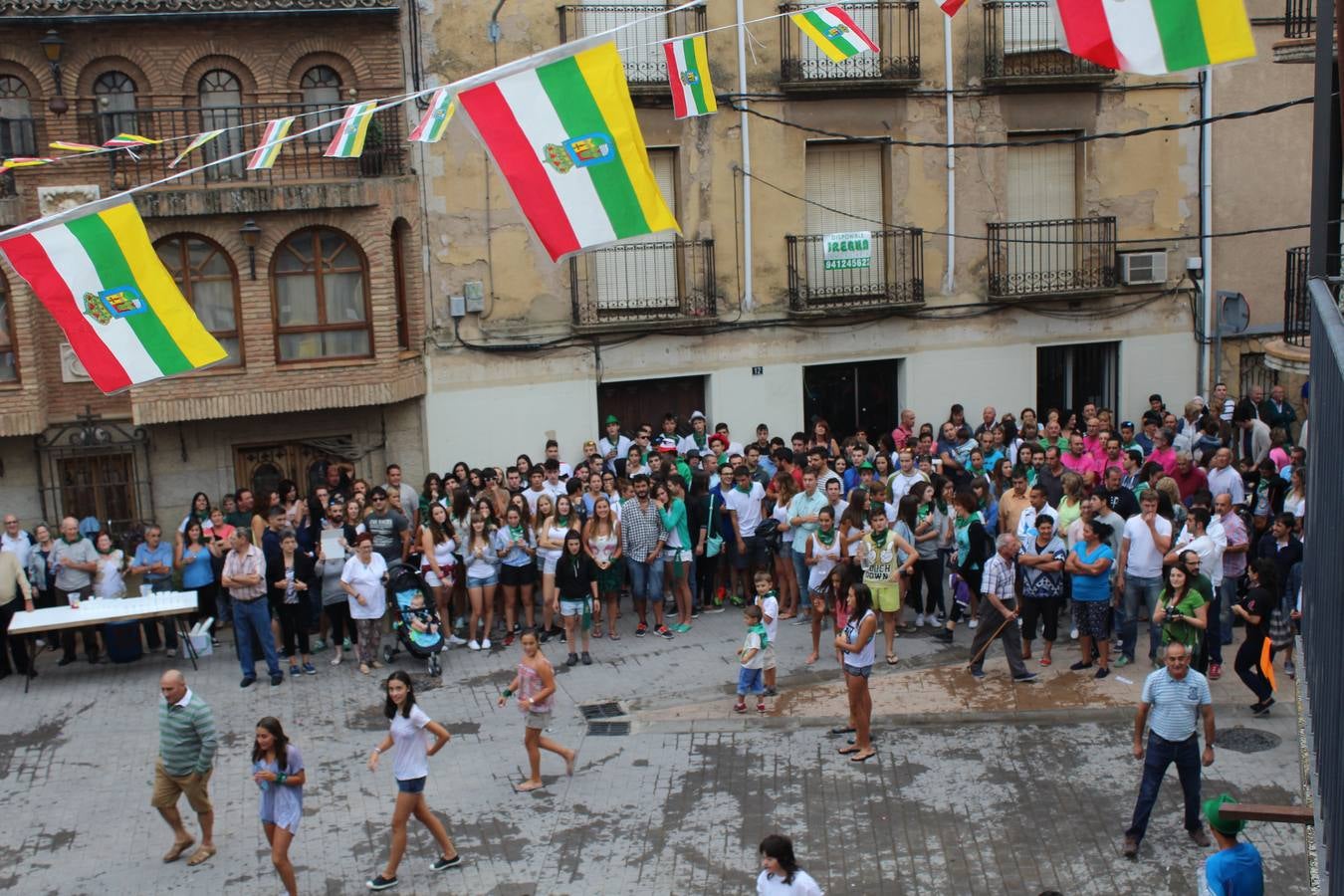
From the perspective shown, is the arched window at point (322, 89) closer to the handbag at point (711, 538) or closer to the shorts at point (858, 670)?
the handbag at point (711, 538)

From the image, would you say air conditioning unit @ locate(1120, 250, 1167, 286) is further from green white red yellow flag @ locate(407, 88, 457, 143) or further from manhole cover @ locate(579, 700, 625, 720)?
green white red yellow flag @ locate(407, 88, 457, 143)

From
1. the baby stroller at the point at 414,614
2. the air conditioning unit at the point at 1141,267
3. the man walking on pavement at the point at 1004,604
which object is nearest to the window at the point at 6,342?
the baby stroller at the point at 414,614

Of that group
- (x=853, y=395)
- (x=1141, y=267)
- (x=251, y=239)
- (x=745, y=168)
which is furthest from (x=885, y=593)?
(x=1141, y=267)

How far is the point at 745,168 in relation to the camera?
20.9 m

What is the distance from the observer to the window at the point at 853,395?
2214 cm

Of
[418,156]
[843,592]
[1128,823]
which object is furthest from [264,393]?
[1128,823]

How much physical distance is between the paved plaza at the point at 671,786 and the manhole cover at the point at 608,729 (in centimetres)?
7

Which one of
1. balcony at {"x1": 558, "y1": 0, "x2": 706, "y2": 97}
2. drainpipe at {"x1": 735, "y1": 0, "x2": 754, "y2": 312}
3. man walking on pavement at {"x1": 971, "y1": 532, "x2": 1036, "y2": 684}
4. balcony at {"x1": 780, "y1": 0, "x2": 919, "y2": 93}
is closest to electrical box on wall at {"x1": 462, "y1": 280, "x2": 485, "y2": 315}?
balcony at {"x1": 558, "y1": 0, "x2": 706, "y2": 97}

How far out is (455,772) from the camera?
12336 millimetres

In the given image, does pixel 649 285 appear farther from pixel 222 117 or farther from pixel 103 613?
pixel 103 613

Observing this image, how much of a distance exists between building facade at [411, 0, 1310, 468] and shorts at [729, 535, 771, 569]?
4758mm

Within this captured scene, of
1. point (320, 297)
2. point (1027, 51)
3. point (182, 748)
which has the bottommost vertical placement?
point (182, 748)

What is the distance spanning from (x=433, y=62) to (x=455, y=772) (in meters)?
10.6

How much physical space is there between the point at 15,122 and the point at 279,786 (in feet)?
38.2
